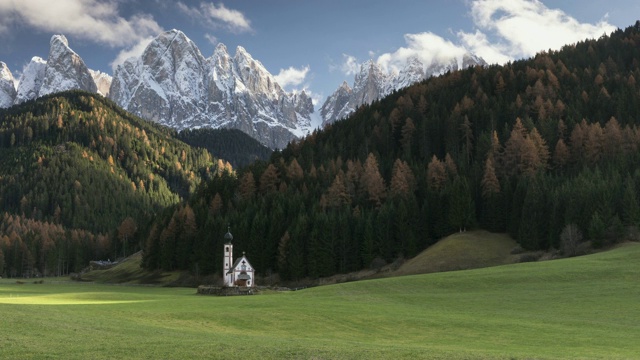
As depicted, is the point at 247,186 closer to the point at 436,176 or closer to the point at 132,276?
the point at 132,276

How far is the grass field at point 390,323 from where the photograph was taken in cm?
2625

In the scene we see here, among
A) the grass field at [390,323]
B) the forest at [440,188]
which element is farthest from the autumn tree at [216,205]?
the grass field at [390,323]

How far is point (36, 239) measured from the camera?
18900cm

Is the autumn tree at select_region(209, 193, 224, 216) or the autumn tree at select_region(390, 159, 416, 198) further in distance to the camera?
the autumn tree at select_region(209, 193, 224, 216)

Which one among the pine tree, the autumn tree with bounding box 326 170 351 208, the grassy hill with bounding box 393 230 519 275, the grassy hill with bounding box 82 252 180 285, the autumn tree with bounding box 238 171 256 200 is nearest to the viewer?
the grassy hill with bounding box 393 230 519 275

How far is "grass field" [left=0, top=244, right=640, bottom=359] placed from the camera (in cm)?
2625

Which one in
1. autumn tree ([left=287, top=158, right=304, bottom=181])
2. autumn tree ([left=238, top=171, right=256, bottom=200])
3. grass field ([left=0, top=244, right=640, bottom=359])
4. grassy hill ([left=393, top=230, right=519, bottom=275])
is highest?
autumn tree ([left=287, top=158, right=304, bottom=181])

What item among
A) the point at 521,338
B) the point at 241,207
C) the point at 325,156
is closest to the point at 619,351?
the point at 521,338

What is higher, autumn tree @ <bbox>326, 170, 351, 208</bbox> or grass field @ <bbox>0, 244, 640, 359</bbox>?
autumn tree @ <bbox>326, 170, 351, 208</bbox>

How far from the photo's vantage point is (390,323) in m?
40.4

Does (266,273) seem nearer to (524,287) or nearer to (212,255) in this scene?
(212,255)

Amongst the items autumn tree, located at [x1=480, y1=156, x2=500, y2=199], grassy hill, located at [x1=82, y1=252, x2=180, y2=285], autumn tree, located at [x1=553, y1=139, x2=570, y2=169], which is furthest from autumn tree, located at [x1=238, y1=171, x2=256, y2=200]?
autumn tree, located at [x1=553, y1=139, x2=570, y2=169]

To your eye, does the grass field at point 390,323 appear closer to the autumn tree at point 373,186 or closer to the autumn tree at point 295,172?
the autumn tree at point 373,186

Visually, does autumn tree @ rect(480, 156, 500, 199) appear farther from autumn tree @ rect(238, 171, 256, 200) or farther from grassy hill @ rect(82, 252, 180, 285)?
grassy hill @ rect(82, 252, 180, 285)
